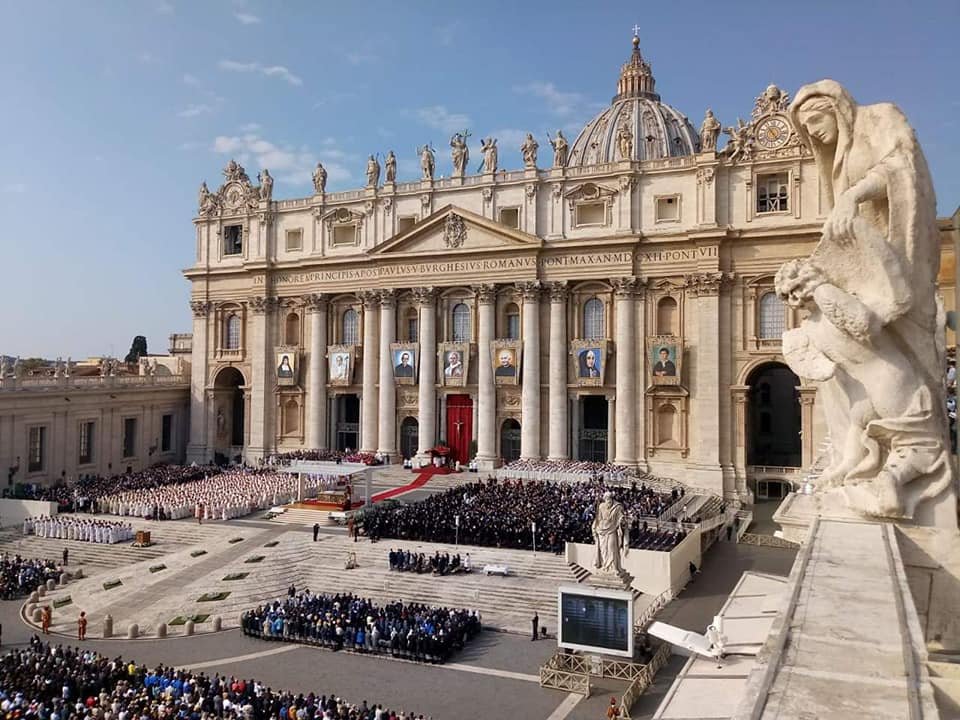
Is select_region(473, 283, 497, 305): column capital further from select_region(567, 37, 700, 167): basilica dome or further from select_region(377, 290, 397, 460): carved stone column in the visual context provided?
select_region(567, 37, 700, 167): basilica dome

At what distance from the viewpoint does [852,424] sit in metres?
7.60

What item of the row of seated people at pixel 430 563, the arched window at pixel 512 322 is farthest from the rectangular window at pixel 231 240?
the row of seated people at pixel 430 563

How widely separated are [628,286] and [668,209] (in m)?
5.26

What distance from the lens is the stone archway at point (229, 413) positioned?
5556 cm

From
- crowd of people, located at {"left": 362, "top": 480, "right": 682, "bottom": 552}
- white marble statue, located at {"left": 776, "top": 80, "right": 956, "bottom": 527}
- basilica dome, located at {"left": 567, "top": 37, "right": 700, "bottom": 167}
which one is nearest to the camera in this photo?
white marble statue, located at {"left": 776, "top": 80, "right": 956, "bottom": 527}

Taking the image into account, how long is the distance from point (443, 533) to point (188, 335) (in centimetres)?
5248

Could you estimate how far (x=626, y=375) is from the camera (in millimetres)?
43000

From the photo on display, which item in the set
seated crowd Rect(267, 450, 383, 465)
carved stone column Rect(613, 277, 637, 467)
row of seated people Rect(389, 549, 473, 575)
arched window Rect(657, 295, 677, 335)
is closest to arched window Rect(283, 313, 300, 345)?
seated crowd Rect(267, 450, 383, 465)

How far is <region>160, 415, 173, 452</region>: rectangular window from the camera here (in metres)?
54.5

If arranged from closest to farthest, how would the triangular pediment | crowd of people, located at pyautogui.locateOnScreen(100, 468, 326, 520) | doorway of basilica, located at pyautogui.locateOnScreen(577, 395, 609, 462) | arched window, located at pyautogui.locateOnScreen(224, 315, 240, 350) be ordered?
crowd of people, located at pyautogui.locateOnScreen(100, 468, 326, 520), the triangular pediment, doorway of basilica, located at pyautogui.locateOnScreen(577, 395, 609, 462), arched window, located at pyautogui.locateOnScreen(224, 315, 240, 350)

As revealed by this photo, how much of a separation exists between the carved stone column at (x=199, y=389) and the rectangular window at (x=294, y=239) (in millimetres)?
8497

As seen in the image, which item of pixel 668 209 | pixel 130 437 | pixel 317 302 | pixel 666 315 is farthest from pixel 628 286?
pixel 130 437

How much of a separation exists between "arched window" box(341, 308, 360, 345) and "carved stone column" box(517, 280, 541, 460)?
13.3m

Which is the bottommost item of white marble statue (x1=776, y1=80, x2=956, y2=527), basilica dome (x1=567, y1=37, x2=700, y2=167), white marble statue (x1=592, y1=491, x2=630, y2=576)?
white marble statue (x1=592, y1=491, x2=630, y2=576)
